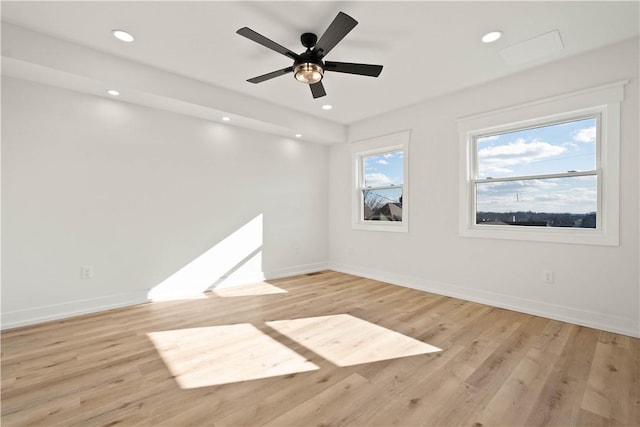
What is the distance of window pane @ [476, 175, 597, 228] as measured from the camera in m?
2.98

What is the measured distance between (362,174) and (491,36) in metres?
2.94

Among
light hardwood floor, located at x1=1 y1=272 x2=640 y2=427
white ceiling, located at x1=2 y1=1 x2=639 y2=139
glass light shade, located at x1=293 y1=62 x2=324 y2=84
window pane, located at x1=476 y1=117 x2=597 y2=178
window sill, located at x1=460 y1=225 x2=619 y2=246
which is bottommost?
light hardwood floor, located at x1=1 y1=272 x2=640 y2=427

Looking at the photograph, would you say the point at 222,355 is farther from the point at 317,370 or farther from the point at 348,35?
the point at 348,35

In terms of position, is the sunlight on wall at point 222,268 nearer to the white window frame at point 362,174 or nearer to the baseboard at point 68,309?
the baseboard at point 68,309

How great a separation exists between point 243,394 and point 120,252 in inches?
Result: 102

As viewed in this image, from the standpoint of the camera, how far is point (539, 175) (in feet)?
10.7

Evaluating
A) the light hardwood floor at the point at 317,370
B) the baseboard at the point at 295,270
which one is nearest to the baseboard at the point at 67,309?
the light hardwood floor at the point at 317,370

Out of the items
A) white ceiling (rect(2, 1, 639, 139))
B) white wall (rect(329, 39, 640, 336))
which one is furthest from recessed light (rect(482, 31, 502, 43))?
white wall (rect(329, 39, 640, 336))

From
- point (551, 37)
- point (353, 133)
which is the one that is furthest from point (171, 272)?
point (551, 37)

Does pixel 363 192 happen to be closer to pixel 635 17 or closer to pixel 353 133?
pixel 353 133

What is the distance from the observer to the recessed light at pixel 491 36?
255cm

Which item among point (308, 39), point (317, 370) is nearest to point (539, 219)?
point (317, 370)

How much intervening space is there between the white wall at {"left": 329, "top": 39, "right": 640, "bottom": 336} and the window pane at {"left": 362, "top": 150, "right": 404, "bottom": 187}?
363 millimetres

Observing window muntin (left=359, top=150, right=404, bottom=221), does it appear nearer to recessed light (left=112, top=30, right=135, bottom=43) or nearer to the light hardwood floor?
the light hardwood floor
